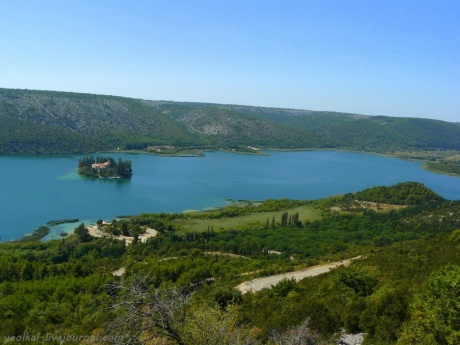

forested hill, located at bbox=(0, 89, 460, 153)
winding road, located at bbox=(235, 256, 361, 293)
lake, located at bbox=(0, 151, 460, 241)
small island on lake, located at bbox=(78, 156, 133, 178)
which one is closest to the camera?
winding road, located at bbox=(235, 256, 361, 293)

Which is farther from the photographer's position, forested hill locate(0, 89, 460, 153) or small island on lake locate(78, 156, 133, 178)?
forested hill locate(0, 89, 460, 153)

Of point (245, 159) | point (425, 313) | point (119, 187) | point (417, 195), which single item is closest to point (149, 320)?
point (425, 313)

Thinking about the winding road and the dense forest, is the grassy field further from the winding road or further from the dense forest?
the winding road

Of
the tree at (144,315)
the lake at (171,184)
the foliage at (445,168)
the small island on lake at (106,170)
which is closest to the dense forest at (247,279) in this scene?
the tree at (144,315)

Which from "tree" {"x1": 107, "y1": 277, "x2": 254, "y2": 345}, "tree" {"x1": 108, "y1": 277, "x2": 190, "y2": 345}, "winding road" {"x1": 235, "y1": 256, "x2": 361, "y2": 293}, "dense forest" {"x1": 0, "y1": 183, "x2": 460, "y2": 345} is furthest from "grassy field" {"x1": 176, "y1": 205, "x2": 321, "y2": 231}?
"tree" {"x1": 108, "y1": 277, "x2": 190, "y2": 345}

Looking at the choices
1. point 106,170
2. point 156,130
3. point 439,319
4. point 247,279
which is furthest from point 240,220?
point 156,130

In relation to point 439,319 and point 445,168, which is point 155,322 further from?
point 445,168

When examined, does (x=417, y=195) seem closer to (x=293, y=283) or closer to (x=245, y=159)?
(x=293, y=283)
